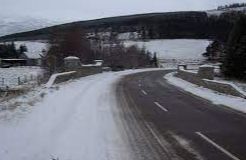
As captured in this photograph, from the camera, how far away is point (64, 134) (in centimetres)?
1162

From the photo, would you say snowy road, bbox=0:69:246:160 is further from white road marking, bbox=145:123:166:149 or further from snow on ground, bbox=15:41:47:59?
snow on ground, bbox=15:41:47:59

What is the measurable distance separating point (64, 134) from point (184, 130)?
3.08 metres

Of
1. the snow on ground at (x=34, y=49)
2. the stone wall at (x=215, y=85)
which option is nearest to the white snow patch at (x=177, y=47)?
the snow on ground at (x=34, y=49)

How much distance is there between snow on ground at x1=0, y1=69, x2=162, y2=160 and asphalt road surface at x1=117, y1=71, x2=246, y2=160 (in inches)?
18.8

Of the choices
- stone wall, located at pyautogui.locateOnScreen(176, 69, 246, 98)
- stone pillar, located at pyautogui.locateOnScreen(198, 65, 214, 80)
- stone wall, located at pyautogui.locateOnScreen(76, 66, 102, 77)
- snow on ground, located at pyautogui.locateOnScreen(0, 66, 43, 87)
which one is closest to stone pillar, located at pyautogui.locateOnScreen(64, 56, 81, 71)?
stone wall, located at pyautogui.locateOnScreen(76, 66, 102, 77)

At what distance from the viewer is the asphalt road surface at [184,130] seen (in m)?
9.70

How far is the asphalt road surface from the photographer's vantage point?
9.70 metres

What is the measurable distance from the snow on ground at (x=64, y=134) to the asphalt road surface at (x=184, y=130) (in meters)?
0.48

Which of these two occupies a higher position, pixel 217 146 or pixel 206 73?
pixel 217 146

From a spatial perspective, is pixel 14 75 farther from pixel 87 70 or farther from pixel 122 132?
pixel 122 132

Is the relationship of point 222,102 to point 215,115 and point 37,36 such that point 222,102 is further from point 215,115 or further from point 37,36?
point 37,36

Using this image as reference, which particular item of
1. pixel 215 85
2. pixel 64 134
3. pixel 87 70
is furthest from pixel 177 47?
pixel 64 134

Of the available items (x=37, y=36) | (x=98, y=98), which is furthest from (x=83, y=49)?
(x=37, y=36)

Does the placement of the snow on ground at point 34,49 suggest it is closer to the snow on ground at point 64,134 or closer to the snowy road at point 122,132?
the snowy road at point 122,132
